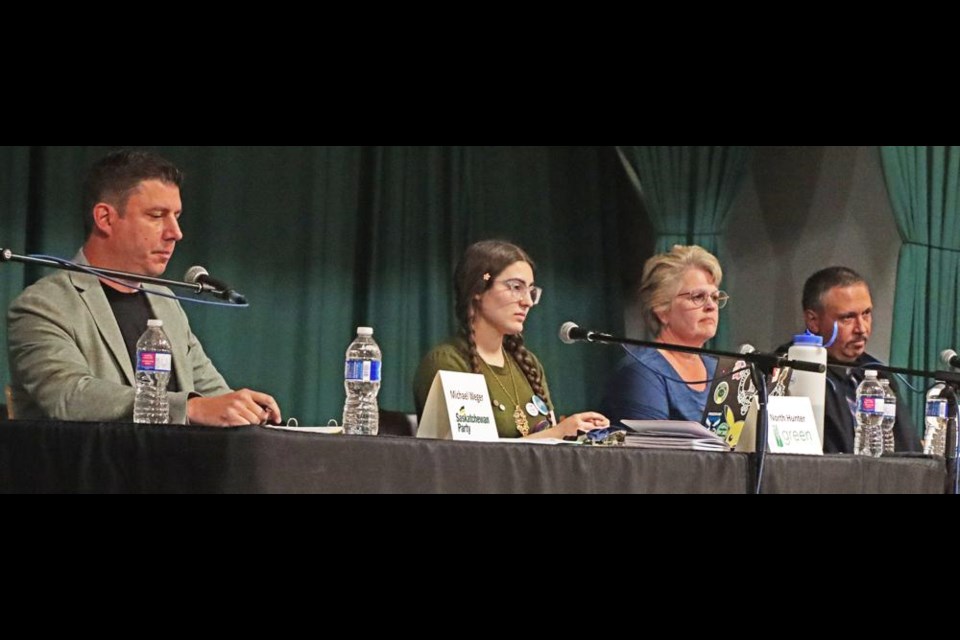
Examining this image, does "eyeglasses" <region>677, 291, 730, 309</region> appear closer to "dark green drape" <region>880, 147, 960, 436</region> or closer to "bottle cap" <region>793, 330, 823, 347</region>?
"bottle cap" <region>793, 330, 823, 347</region>

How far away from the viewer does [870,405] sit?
3764 millimetres

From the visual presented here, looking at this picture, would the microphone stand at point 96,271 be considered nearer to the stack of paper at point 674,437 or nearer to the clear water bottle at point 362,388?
the clear water bottle at point 362,388

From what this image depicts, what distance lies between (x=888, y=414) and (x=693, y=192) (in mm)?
2275

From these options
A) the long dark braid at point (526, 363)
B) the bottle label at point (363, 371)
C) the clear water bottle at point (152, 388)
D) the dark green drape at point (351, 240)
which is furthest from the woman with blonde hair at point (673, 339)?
the dark green drape at point (351, 240)

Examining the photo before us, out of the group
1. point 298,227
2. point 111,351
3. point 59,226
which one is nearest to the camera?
point 111,351

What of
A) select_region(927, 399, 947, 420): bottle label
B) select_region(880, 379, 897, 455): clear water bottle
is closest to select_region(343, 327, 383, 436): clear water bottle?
select_region(880, 379, 897, 455): clear water bottle

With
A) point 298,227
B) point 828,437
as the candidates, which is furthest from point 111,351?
point 298,227

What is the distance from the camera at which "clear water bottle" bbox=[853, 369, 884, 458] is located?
3.75 metres

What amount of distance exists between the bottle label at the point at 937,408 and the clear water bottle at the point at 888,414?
10 cm

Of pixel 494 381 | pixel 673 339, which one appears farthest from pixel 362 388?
pixel 673 339

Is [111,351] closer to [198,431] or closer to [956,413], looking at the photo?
[198,431]

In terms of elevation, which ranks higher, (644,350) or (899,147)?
(899,147)

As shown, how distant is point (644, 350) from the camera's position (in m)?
3.99

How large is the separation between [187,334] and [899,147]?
360cm
